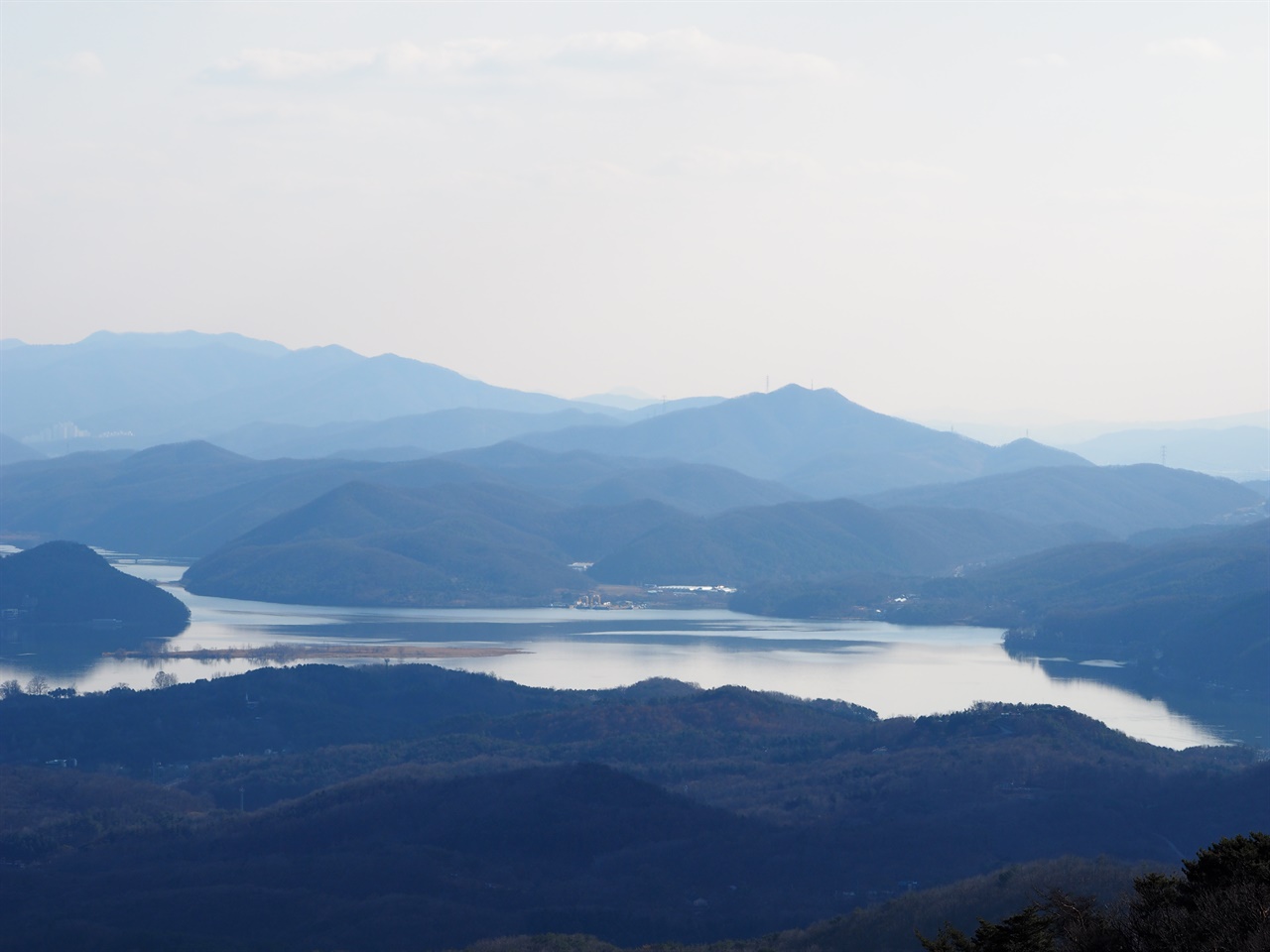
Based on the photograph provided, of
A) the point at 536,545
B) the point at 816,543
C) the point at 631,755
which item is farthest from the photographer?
the point at 536,545

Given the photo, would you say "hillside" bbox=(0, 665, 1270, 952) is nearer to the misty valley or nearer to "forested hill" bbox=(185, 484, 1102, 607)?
the misty valley

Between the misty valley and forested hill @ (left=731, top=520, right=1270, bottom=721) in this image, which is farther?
forested hill @ (left=731, top=520, right=1270, bottom=721)

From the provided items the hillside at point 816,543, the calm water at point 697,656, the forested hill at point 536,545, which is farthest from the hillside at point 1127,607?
the forested hill at point 536,545

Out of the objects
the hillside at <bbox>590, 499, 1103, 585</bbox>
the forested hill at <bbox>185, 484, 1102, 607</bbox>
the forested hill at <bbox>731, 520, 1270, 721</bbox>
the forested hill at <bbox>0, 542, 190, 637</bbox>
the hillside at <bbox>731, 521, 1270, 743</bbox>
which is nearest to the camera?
the hillside at <bbox>731, 521, 1270, 743</bbox>

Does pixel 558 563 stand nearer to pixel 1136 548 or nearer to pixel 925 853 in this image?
pixel 1136 548

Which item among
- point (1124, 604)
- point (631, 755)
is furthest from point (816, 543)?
point (631, 755)

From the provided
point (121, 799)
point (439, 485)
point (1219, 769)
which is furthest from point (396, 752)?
point (439, 485)

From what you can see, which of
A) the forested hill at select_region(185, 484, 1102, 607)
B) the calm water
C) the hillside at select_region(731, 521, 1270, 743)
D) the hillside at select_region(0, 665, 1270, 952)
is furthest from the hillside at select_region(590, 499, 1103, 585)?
the hillside at select_region(0, 665, 1270, 952)

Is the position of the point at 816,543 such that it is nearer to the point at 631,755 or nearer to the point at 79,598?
the point at 79,598

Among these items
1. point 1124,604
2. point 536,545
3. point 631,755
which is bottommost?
point 631,755
